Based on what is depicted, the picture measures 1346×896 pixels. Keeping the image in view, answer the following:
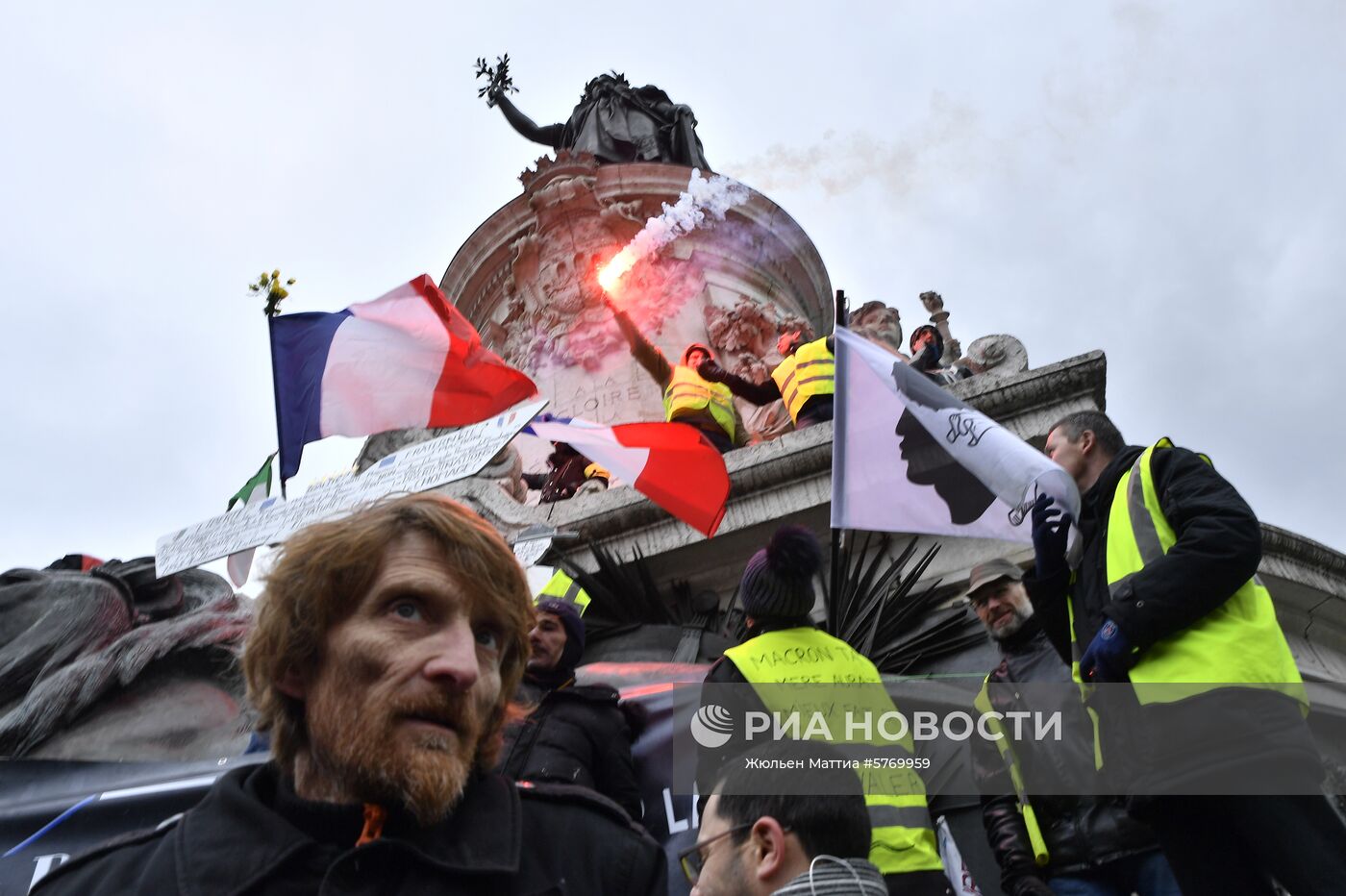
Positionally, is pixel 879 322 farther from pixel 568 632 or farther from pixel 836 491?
pixel 568 632

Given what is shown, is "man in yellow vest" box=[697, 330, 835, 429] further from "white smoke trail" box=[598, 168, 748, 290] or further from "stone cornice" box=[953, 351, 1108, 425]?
"white smoke trail" box=[598, 168, 748, 290]

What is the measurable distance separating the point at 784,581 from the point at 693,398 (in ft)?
18.3

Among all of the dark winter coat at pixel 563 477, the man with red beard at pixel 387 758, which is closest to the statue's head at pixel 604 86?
the dark winter coat at pixel 563 477

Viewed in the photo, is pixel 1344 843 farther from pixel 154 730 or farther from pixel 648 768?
pixel 154 730

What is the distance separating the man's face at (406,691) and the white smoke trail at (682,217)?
11199 millimetres

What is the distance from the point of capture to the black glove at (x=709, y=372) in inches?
403

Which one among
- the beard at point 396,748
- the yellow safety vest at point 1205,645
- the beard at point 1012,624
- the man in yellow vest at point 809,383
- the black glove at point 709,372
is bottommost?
the beard at point 396,748

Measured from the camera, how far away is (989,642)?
18.3 ft

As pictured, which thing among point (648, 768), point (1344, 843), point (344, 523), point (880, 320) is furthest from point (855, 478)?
point (880, 320)

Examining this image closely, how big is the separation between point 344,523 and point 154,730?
3.29 meters

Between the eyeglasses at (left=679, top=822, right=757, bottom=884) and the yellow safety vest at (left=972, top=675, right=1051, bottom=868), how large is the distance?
5.00ft

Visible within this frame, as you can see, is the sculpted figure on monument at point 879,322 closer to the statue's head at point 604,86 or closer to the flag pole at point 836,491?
the flag pole at point 836,491

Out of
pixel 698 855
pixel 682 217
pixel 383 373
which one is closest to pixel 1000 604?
pixel 698 855

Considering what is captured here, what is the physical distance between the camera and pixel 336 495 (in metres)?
6.09
